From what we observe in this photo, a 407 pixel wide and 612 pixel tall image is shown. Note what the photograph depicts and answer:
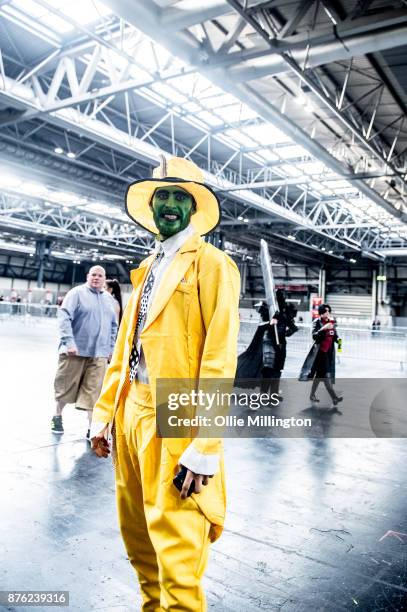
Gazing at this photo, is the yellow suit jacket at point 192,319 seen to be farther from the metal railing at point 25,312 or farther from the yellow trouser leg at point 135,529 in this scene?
the metal railing at point 25,312

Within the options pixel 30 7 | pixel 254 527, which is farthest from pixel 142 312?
pixel 30 7

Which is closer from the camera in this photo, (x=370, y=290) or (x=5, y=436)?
(x=5, y=436)

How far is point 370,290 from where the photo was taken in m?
37.8

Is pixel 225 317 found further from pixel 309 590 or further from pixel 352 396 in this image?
pixel 352 396

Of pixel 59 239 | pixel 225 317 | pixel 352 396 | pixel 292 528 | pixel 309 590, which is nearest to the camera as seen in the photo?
pixel 225 317

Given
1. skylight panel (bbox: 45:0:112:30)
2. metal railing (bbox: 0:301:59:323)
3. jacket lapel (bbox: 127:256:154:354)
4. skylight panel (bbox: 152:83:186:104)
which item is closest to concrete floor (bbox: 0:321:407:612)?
jacket lapel (bbox: 127:256:154:354)

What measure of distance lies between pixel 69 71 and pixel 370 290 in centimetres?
3314

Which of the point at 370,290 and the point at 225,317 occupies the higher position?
the point at 370,290

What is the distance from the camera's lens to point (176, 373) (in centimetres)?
170

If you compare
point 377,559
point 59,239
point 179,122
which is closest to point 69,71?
point 179,122

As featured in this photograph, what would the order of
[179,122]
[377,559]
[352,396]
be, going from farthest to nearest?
[179,122] → [352,396] → [377,559]

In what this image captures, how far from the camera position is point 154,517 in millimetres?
1562

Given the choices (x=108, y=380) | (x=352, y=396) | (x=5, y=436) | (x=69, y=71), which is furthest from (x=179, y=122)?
(x=108, y=380)

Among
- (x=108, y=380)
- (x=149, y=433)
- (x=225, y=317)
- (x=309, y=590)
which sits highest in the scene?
(x=225, y=317)
